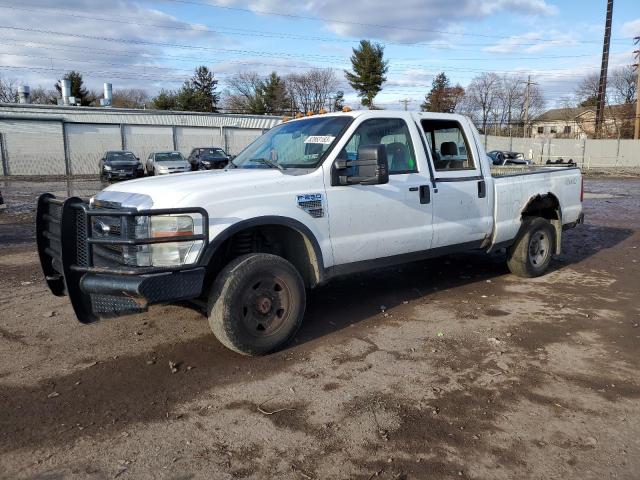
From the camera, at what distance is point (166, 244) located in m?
3.73

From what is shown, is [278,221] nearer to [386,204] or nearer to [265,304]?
[265,304]

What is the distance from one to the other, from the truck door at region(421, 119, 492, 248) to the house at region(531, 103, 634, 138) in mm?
48929

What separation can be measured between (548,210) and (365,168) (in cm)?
393

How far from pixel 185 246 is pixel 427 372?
81.5 inches

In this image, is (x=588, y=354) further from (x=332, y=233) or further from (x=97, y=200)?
(x=97, y=200)

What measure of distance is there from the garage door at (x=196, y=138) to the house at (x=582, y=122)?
118 feet

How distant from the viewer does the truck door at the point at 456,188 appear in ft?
17.8

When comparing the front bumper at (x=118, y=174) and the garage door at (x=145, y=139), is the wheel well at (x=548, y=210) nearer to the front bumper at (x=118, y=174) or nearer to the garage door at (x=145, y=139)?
the front bumper at (x=118, y=174)

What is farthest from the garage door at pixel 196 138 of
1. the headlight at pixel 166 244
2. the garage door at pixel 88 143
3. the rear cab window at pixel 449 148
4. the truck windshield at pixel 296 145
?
the headlight at pixel 166 244

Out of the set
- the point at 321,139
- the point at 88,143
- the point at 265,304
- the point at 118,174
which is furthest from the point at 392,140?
the point at 88,143

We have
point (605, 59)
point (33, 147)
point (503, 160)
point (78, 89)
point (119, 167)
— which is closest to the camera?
point (503, 160)

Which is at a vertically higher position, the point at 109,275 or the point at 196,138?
the point at 196,138

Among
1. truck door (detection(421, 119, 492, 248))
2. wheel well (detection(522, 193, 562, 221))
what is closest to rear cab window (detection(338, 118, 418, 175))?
truck door (detection(421, 119, 492, 248))

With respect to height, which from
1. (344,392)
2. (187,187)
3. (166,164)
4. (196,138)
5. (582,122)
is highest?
(582,122)
